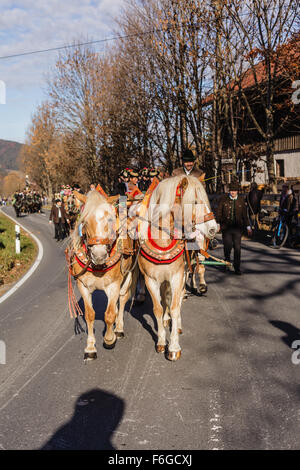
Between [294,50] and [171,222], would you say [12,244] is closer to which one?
[171,222]

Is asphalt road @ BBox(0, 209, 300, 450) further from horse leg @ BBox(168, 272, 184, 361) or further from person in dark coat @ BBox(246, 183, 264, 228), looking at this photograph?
person in dark coat @ BBox(246, 183, 264, 228)

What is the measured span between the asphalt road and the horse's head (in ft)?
4.46

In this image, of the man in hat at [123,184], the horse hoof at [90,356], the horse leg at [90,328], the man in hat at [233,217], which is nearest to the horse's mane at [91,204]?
the horse leg at [90,328]

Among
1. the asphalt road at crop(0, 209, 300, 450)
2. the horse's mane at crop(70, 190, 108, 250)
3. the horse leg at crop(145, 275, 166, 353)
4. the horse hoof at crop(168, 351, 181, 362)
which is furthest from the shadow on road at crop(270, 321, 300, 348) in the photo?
the horse's mane at crop(70, 190, 108, 250)

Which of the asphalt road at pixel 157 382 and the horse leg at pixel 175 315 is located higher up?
the horse leg at pixel 175 315

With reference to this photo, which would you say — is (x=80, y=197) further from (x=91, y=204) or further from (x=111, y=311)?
(x=111, y=311)

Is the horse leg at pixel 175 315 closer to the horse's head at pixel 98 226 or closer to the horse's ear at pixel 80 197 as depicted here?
the horse's head at pixel 98 226

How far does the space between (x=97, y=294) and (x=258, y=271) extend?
3.86 meters

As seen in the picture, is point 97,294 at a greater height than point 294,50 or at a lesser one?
lesser

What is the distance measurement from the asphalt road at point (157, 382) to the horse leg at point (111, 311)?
13 centimetres

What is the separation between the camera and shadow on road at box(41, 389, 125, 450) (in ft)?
10.4

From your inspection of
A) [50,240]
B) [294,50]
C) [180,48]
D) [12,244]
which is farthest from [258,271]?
[180,48]

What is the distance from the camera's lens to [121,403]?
3.80m

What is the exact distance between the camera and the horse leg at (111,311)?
5.02m
